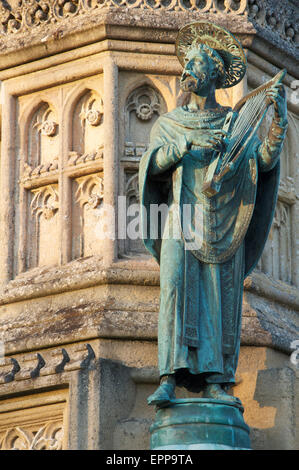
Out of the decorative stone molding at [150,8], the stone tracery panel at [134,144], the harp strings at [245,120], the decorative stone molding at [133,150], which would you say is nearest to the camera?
the harp strings at [245,120]

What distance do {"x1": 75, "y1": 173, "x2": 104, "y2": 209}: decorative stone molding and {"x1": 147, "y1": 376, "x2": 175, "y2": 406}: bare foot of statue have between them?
2730 mm

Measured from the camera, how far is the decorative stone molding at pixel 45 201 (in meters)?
14.1

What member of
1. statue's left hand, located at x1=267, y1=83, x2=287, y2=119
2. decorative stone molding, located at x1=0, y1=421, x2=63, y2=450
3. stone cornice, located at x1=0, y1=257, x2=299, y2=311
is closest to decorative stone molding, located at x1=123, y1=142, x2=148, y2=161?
stone cornice, located at x1=0, y1=257, x2=299, y2=311

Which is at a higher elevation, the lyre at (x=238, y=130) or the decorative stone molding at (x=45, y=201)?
the decorative stone molding at (x=45, y=201)

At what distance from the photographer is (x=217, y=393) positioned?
38.0 feet

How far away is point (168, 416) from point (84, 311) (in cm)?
210

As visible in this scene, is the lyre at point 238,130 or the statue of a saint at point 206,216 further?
the lyre at point 238,130

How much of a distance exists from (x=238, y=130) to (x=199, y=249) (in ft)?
3.03

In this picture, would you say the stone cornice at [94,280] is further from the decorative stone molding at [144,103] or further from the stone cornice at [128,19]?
the stone cornice at [128,19]

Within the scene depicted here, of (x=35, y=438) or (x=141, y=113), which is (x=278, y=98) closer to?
(x=141, y=113)

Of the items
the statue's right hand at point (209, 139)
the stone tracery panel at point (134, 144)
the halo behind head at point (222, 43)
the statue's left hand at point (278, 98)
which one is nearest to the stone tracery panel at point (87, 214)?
the stone tracery panel at point (134, 144)

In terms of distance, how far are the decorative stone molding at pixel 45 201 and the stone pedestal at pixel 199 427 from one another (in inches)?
122

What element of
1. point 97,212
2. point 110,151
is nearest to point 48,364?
point 97,212
